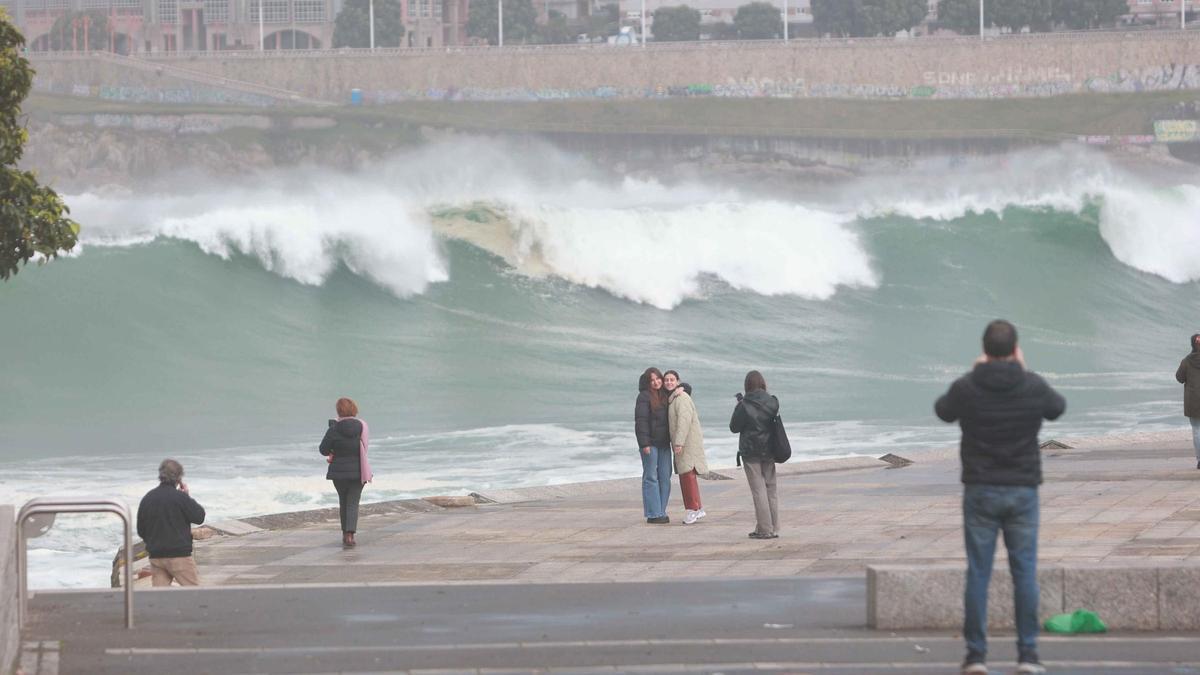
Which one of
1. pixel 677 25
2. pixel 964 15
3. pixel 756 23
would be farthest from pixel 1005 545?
pixel 756 23

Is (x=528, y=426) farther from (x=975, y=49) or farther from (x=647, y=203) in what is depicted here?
(x=975, y=49)

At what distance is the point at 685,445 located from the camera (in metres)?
14.4

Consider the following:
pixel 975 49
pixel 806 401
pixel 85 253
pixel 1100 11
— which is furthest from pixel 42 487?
pixel 1100 11

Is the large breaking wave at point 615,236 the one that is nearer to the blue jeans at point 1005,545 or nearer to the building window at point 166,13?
the blue jeans at point 1005,545

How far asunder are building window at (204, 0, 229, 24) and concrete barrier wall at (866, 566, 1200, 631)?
10608 centimetres

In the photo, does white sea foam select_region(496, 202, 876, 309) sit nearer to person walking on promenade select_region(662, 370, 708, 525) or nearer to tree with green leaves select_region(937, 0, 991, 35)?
person walking on promenade select_region(662, 370, 708, 525)

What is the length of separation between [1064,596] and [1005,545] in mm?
1479

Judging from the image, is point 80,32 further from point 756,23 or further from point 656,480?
point 656,480

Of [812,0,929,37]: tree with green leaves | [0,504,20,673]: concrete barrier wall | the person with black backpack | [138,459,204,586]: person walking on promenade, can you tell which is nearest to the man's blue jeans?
the person with black backpack

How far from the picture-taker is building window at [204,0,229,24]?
363 feet

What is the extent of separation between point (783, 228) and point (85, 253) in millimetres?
19027

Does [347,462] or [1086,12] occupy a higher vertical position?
[1086,12]

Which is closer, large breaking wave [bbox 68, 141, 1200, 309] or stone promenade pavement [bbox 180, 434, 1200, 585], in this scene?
stone promenade pavement [bbox 180, 434, 1200, 585]

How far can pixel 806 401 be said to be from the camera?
29.5 metres
